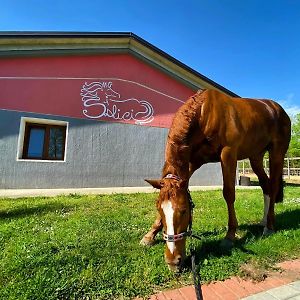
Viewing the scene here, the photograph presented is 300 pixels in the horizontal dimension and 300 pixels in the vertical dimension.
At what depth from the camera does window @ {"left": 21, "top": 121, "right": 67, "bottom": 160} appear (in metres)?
9.71

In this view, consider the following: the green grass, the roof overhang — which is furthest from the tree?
the green grass

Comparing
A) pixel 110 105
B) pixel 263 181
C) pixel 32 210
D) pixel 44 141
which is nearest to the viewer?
pixel 263 181

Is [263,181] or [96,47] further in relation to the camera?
[96,47]

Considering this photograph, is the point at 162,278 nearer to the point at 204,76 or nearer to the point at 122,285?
the point at 122,285

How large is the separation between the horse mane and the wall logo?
7011 mm

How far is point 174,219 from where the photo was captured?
110 inches

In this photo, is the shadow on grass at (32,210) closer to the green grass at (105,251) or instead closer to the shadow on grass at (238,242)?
the green grass at (105,251)

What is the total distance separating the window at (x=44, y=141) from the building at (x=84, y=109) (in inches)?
1.4

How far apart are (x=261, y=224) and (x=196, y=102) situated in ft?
8.61

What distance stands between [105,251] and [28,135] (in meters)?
7.60

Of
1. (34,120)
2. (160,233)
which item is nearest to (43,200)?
(34,120)

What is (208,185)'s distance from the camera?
39.1ft

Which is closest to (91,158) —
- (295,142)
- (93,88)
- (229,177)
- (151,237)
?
(93,88)

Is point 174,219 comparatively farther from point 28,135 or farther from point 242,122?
point 28,135
